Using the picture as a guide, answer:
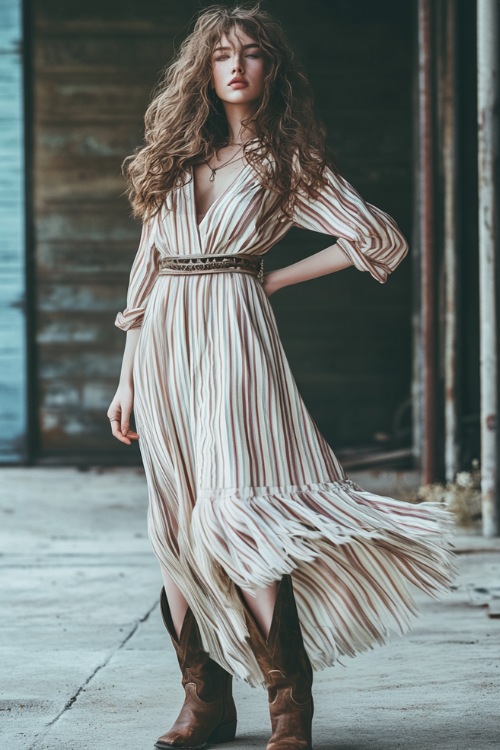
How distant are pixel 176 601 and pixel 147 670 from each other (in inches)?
33.0

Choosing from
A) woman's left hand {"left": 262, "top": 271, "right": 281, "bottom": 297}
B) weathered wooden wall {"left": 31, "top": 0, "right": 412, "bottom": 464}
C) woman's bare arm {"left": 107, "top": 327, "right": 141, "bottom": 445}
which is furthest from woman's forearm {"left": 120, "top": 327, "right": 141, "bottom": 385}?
weathered wooden wall {"left": 31, "top": 0, "right": 412, "bottom": 464}

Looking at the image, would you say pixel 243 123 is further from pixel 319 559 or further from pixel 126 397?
pixel 319 559

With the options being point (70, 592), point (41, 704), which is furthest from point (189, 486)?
point (70, 592)

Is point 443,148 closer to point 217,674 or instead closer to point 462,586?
point 462,586

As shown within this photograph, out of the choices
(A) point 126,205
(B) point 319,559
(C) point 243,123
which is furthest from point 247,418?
(A) point 126,205

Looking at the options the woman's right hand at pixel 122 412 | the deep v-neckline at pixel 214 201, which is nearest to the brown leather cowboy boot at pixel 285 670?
the woman's right hand at pixel 122 412

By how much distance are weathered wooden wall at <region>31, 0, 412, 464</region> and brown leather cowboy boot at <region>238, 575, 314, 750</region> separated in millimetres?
6595

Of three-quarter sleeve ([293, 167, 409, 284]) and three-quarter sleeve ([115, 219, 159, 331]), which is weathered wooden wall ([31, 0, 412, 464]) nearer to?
three-quarter sleeve ([115, 219, 159, 331])

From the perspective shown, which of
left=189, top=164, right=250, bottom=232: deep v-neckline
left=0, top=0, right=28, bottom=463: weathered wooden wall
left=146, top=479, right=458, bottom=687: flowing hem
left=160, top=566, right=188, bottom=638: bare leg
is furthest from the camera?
left=0, top=0, right=28, bottom=463: weathered wooden wall

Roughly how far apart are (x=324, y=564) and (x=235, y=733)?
535 mm

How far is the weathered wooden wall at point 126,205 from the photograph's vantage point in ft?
30.2

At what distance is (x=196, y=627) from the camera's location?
9.45 feet

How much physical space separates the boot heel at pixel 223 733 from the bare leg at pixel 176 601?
0.25 m

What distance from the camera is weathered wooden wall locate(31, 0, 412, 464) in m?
9.22
